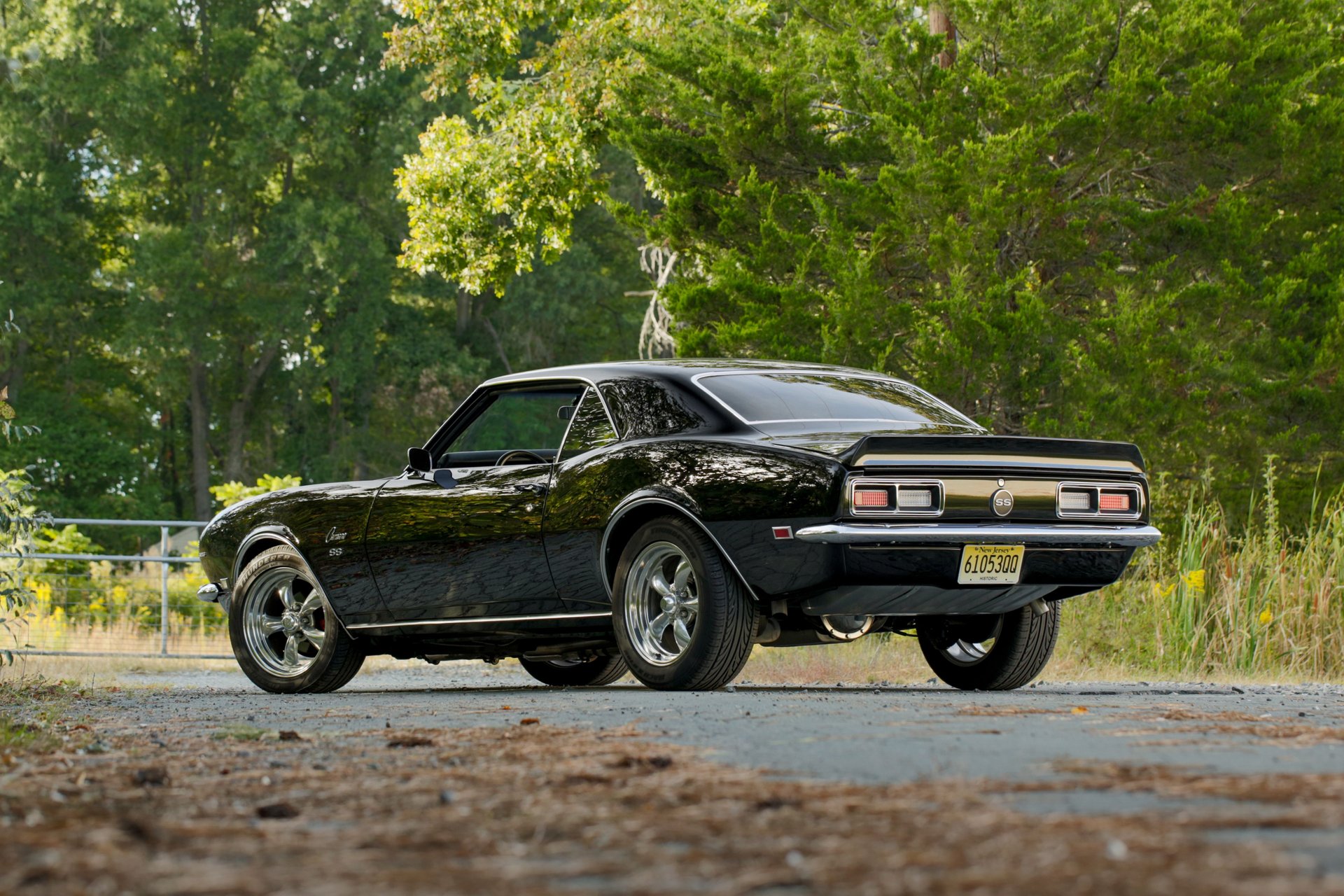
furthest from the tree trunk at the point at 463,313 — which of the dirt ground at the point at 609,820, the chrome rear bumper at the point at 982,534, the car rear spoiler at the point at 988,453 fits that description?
the dirt ground at the point at 609,820

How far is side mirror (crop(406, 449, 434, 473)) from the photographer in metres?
9.58

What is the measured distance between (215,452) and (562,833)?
52681 mm

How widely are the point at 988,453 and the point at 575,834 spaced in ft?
14.6

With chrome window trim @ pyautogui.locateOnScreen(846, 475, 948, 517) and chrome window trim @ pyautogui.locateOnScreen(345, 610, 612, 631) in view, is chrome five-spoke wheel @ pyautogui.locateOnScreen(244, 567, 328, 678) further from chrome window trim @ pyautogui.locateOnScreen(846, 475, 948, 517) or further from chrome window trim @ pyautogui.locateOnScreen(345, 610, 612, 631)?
chrome window trim @ pyautogui.locateOnScreen(846, 475, 948, 517)

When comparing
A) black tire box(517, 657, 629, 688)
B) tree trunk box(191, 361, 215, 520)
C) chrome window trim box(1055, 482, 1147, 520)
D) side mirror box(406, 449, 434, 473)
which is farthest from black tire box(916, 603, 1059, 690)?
tree trunk box(191, 361, 215, 520)

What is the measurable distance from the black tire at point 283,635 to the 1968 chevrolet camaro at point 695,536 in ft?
0.05

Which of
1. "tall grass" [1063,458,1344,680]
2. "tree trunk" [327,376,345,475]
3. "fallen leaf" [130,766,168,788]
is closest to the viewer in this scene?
"fallen leaf" [130,766,168,788]

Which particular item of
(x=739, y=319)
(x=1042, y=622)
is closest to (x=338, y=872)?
(x=1042, y=622)

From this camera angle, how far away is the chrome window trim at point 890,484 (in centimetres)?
759

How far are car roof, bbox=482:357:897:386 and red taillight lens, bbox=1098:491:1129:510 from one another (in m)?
1.61

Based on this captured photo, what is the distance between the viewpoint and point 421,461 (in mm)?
9602

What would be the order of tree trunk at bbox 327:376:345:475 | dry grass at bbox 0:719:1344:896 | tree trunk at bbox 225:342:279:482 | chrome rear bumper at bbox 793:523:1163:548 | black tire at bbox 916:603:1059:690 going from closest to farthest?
1. dry grass at bbox 0:719:1344:896
2. chrome rear bumper at bbox 793:523:1163:548
3. black tire at bbox 916:603:1059:690
4. tree trunk at bbox 327:376:345:475
5. tree trunk at bbox 225:342:279:482

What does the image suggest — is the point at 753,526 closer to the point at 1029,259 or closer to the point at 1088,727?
the point at 1088,727

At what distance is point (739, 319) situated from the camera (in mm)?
16172
